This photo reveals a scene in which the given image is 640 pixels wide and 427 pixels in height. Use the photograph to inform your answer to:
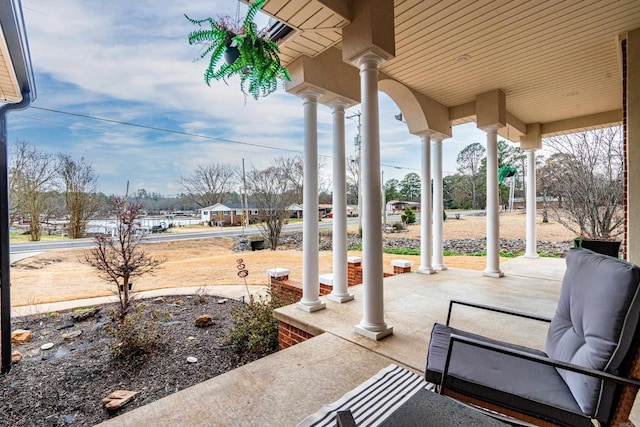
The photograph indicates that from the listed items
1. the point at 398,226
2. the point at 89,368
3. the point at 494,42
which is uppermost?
the point at 494,42

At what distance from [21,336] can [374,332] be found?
4407mm

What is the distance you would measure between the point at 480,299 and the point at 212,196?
19.5 feet

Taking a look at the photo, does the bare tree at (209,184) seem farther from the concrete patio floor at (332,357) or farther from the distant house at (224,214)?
the concrete patio floor at (332,357)

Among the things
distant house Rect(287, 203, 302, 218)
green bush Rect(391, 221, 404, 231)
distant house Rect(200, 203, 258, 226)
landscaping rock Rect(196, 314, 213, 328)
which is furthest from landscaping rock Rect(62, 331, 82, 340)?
green bush Rect(391, 221, 404, 231)

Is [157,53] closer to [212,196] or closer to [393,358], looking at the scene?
[212,196]

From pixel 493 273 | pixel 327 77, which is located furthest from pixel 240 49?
pixel 493 273

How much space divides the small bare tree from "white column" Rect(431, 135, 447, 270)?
4.82 m

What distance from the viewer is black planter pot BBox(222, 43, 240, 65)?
2.29m

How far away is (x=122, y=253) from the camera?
3811mm

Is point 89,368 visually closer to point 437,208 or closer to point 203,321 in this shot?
point 203,321

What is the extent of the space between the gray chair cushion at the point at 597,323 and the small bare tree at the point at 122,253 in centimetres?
437

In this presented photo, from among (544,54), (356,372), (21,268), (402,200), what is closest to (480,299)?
(356,372)

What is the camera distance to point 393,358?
2240mm

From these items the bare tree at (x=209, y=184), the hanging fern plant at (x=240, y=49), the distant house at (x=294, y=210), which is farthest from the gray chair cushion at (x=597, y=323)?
the distant house at (x=294, y=210)
